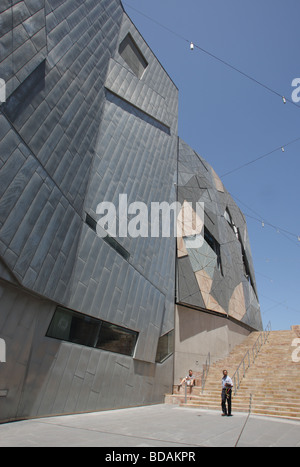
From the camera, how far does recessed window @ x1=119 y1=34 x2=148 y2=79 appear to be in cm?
1878

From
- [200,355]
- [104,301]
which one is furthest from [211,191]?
[104,301]

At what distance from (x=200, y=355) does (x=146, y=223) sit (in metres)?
10.1

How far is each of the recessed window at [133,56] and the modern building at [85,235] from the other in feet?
0.40

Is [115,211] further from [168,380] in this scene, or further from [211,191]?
[211,191]

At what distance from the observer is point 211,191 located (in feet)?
90.5

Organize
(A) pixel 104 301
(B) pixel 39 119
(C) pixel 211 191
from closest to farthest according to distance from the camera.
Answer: (B) pixel 39 119 → (A) pixel 104 301 → (C) pixel 211 191

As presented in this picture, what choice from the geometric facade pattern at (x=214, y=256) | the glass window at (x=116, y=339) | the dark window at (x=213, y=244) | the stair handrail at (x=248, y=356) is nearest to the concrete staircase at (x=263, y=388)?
the stair handrail at (x=248, y=356)

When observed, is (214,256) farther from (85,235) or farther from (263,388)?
(85,235)

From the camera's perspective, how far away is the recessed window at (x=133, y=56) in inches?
739

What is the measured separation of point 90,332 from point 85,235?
3.53m

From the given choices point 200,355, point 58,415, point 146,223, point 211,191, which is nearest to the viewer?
point 58,415

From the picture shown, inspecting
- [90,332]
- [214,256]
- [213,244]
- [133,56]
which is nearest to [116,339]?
[90,332]

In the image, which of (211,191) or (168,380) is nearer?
(168,380)

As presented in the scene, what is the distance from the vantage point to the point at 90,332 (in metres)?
9.91
